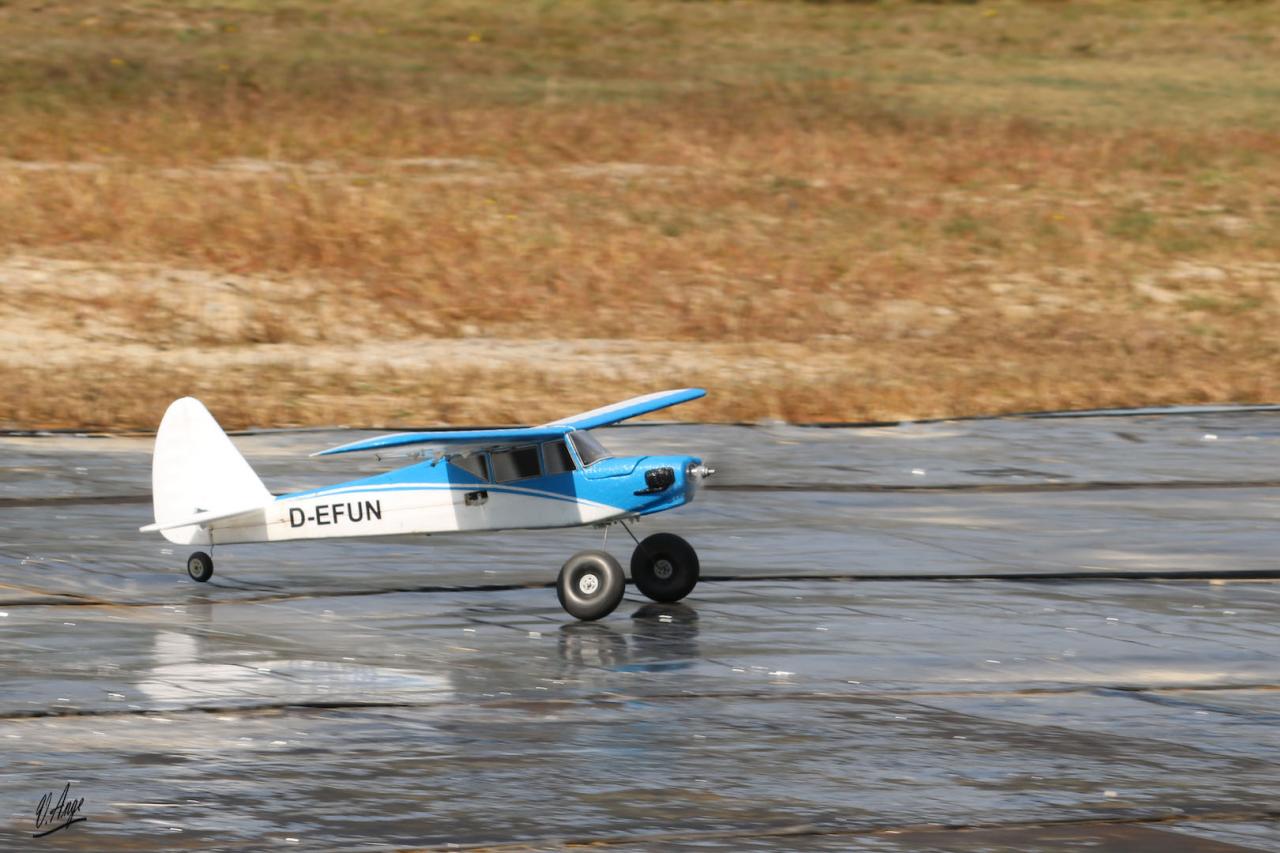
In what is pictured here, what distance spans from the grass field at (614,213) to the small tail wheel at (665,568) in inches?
558

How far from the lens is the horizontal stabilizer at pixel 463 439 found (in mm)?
17062

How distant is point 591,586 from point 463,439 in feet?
5.36

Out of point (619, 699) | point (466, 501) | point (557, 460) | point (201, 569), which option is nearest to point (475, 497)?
point (466, 501)

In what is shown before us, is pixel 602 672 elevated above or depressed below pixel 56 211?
below

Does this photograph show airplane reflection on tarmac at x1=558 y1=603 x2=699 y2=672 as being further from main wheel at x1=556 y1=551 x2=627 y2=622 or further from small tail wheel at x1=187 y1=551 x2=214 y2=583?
small tail wheel at x1=187 y1=551 x2=214 y2=583

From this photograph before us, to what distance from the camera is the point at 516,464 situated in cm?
1858

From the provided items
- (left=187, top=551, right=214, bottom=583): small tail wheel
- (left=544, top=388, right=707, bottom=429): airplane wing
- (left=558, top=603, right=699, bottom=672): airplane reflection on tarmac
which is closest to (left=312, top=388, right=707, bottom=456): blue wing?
(left=544, top=388, right=707, bottom=429): airplane wing

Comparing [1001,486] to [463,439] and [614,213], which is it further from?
[614,213]

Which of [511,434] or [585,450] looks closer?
[511,434]

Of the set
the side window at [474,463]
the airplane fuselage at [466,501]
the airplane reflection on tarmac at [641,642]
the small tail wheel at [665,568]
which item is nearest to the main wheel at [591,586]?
the airplane reflection on tarmac at [641,642]

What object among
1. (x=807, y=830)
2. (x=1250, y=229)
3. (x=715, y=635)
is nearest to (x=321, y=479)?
(x=715, y=635)

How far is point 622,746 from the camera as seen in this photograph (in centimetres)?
1332

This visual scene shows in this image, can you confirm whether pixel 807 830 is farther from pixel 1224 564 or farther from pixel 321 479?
pixel 321 479

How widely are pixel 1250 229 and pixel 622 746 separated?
37873 mm
